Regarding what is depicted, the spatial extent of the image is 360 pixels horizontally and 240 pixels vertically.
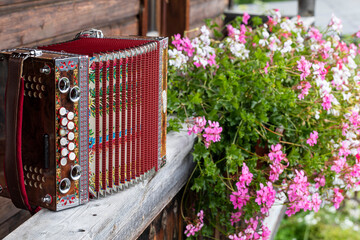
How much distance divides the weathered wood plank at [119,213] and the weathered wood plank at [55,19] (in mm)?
743

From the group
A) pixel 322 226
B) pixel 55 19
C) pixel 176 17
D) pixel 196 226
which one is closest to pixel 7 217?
pixel 196 226

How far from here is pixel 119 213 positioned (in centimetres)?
135

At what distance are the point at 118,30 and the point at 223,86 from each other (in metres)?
1.10

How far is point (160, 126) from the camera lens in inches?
64.1

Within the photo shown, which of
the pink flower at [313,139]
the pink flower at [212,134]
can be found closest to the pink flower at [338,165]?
the pink flower at [313,139]

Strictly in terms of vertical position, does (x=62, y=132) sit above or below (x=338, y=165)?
above

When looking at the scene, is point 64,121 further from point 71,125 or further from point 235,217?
point 235,217

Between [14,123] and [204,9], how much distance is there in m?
3.56

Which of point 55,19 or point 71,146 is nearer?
point 71,146

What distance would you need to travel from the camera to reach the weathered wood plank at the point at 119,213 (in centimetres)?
121

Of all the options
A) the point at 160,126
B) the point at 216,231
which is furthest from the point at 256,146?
the point at 160,126

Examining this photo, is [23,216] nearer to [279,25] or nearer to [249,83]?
[249,83]

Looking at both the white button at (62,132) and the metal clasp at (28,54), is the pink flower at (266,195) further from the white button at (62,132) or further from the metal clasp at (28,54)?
the metal clasp at (28,54)

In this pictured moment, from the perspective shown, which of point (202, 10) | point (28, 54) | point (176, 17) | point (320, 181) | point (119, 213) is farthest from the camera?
point (202, 10)
